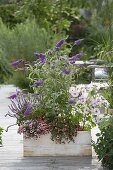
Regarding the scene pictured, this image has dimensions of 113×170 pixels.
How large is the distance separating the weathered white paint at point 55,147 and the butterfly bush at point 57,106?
68 millimetres

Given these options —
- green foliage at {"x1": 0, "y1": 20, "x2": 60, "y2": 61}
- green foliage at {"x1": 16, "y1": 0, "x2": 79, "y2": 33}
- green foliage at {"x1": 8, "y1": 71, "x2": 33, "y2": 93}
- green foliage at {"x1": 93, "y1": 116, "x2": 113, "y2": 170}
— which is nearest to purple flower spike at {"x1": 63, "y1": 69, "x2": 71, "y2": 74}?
green foliage at {"x1": 93, "y1": 116, "x2": 113, "y2": 170}

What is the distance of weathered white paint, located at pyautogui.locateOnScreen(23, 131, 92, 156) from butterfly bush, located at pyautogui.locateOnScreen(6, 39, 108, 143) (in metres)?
0.07

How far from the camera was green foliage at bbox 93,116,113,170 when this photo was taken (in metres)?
4.94

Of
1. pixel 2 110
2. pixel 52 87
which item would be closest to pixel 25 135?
pixel 52 87

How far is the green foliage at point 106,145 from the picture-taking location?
494 centimetres

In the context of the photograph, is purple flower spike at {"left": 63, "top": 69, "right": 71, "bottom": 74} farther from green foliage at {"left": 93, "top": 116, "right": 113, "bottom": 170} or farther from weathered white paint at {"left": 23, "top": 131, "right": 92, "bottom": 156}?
green foliage at {"left": 93, "top": 116, "right": 113, "bottom": 170}

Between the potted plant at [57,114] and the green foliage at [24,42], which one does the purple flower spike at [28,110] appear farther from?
the green foliage at [24,42]

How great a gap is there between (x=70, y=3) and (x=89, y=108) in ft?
29.9

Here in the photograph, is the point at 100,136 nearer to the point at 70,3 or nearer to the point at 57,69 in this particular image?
the point at 57,69

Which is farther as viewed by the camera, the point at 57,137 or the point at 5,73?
the point at 5,73

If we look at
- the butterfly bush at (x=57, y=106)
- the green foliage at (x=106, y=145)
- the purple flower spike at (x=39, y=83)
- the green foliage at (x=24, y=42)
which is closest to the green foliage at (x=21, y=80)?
the green foliage at (x=24, y=42)

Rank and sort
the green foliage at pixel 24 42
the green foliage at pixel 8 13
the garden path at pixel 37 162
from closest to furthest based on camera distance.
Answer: the garden path at pixel 37 162 → the green foliage at pixel 24 42 → the green foliage at pixel 8 13

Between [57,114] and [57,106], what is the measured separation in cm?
10

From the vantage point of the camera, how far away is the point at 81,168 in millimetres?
5141
